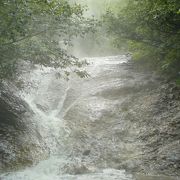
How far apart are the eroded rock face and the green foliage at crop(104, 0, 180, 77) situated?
302 inches

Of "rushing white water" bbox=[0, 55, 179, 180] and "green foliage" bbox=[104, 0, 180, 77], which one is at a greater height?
"green foliage" bbox=[104, 0, 180, 77]

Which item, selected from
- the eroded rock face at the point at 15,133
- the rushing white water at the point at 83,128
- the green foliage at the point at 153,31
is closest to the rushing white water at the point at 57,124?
the rushing white water at the point at 83,128

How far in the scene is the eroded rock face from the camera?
11828 millimetres

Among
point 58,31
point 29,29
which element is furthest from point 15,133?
point 58,31

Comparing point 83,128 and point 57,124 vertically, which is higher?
point 57,124

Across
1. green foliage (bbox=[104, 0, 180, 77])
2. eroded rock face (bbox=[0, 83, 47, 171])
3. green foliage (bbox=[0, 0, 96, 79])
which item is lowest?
eroded rock face (bbox=[0, 83, 47, 171])

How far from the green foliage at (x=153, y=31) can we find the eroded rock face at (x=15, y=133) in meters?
7.67

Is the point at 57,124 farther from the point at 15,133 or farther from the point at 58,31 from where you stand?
the point at 58,31

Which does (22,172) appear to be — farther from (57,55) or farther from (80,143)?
(57,55)

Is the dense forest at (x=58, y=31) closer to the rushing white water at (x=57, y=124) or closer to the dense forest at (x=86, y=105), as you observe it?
the dense forest at (x=86, y=105)

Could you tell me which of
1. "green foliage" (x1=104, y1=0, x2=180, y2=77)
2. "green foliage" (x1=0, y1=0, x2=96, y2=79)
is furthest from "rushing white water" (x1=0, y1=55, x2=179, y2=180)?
"green foliage" (x1=0, y1=0, x2=96, y2=79)

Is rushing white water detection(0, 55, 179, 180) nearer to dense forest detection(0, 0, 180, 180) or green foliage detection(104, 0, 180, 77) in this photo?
dense forest detection(0, 0, 180, 180)

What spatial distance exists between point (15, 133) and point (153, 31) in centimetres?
964

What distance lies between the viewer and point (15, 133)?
13109mm
